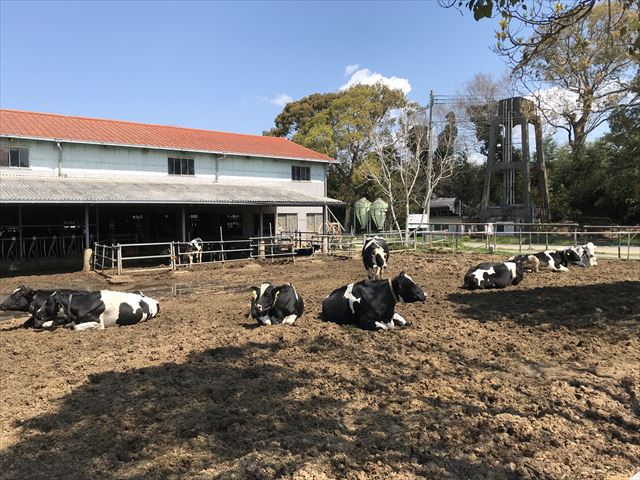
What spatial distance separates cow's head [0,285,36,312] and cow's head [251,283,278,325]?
3.99 meters

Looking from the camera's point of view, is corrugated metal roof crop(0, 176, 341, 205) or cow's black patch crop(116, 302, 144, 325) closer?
cow's black patch crop(116, 302, 144, 325)

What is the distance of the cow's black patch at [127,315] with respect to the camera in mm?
8000

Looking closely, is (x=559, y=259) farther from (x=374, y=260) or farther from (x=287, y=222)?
(x=287, y=222)

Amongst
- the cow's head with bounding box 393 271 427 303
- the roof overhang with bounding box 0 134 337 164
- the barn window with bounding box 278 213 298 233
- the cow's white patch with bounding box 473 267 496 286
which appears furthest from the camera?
the barn window with bounding box 278 213 298 233

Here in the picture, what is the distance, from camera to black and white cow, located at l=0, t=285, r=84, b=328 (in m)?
8.15

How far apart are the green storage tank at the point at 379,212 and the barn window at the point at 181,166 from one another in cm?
2403

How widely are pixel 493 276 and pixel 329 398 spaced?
7.65 m

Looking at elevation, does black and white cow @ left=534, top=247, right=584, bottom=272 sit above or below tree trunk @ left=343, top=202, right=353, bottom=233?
below

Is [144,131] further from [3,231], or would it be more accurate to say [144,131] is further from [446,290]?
[446,290]

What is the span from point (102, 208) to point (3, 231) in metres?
3.94

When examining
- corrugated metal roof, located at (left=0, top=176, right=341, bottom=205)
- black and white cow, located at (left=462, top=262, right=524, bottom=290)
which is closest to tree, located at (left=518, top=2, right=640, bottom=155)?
black and white cow, located at (left=462, top=262, right=524, bottom=290)

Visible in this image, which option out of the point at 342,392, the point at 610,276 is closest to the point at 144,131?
the point at 610,276

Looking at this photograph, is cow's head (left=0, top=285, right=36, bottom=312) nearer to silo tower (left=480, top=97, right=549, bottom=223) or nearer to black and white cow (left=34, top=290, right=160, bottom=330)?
black and white cow (left=34, top=290, right=160, bottom=330)

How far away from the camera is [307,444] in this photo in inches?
144
